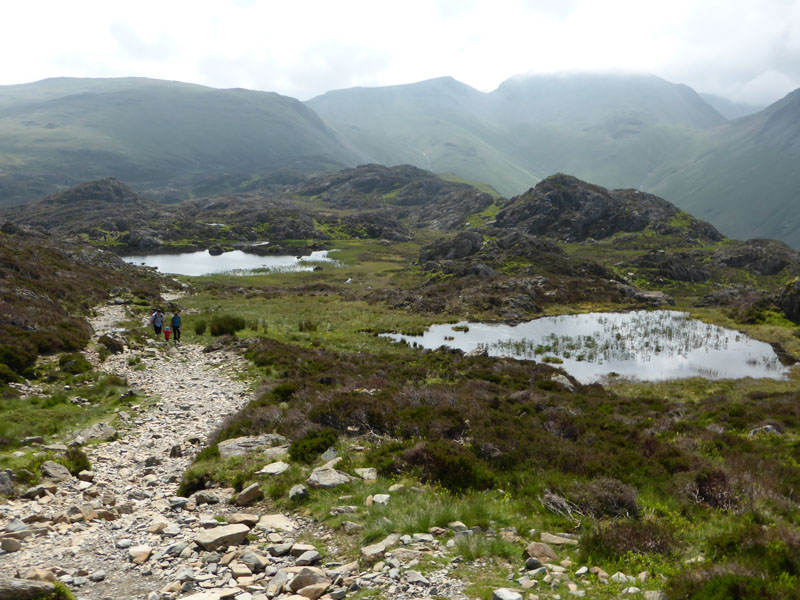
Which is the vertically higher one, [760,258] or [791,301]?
[760,258]

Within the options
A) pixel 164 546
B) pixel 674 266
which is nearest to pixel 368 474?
pixel 164 546

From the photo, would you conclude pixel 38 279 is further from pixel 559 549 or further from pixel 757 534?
pixel 757 534

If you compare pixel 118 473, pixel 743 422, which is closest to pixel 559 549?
pixel 118 473

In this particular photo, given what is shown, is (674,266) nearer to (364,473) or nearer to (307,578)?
(364,473)

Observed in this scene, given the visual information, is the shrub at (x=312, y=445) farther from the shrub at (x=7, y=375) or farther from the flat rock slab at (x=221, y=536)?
the shrub at (x=7, y=375)

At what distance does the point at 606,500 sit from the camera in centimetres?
953

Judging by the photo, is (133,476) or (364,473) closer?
(364,473)

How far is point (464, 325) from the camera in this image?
56531mm

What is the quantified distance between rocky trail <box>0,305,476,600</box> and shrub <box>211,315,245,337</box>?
2368 cm

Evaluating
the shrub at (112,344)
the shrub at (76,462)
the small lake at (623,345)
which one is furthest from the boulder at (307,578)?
the small lake at (623,345)

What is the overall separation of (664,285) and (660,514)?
330 feet

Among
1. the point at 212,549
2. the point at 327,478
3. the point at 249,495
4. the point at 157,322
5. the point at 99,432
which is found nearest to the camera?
the point at 212,549

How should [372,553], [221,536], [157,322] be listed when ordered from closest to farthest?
1. [372,553]
2. [221,536]
3. [157,322]

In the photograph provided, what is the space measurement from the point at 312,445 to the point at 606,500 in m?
8.03
